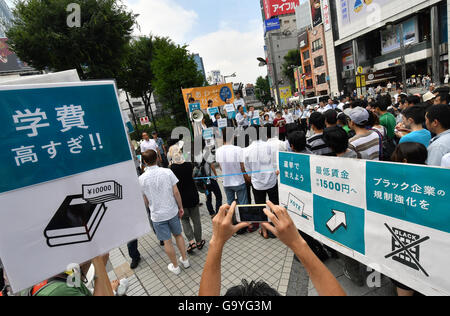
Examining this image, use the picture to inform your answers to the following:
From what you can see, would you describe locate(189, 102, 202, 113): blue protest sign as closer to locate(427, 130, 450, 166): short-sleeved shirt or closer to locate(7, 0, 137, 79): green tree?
locate(7, 0, 137, 79): green tree

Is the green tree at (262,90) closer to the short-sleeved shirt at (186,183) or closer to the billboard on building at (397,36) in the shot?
the billboard on building at (397,36)

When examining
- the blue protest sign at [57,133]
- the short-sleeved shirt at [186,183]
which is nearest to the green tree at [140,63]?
the short-sleeved shirt at [186,183]

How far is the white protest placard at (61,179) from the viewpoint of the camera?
129 centimetres

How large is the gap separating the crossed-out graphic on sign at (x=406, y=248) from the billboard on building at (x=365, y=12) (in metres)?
35.3

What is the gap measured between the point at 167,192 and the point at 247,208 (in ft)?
7.49

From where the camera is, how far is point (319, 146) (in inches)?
138

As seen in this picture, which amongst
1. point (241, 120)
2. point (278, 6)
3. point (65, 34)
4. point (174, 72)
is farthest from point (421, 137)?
point (278, 6)

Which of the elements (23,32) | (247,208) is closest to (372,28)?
(23,32)

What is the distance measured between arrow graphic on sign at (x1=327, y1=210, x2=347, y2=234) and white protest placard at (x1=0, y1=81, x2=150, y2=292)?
219cm

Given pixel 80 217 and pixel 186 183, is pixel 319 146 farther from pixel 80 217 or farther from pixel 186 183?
pixel 80 217

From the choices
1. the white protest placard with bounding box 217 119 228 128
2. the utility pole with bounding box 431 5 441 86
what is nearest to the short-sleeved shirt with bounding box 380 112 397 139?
the white protest placard with bounding box 217 119 228 128

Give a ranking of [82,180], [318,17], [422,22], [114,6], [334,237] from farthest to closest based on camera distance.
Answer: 1. [318,17]
2. [422,22]
3. [114,6]
4. [334,237]
5. [82,180]

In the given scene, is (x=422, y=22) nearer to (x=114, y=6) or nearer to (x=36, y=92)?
(x=114, y=6)

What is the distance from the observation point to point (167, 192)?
356cm
